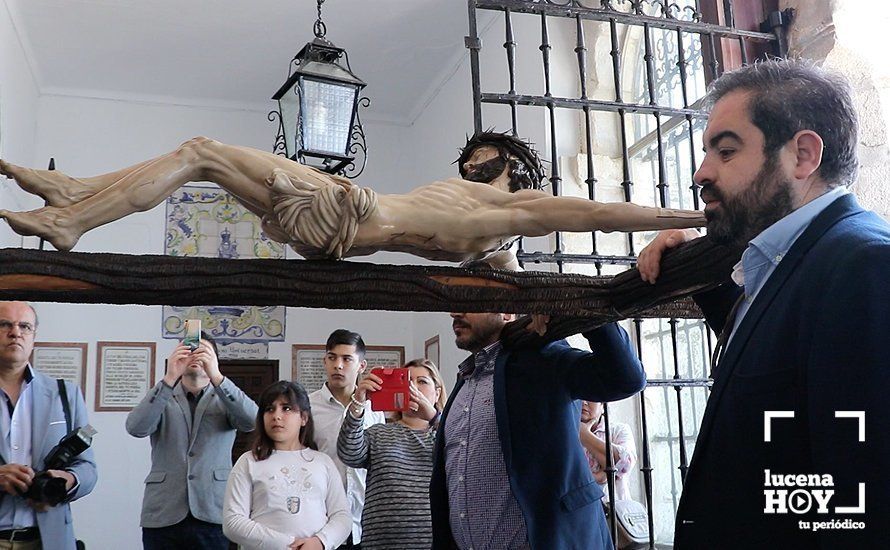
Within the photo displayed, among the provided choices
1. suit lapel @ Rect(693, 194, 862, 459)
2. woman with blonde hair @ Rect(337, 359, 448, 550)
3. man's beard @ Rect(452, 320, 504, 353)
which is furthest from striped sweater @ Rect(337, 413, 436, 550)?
suit lapel @ Rect(693, 194, 862, 459)

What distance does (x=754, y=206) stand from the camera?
4.89 feet

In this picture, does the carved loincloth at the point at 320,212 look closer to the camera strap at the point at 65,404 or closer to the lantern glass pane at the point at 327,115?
the lantern glass pane at the point at 327,115

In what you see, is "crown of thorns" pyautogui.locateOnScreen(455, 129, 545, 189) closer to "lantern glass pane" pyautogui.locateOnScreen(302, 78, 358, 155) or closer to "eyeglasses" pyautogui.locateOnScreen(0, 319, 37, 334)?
"lantern glass pane" pyautogui.locateOnScreen(302, 78, 358, 155)

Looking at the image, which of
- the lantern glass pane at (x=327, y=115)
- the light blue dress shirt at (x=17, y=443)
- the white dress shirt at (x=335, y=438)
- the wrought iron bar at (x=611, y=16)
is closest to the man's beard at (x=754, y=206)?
the wrought iron bar at (x=611, y=16)

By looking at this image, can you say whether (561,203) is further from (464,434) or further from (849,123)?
(464,434)

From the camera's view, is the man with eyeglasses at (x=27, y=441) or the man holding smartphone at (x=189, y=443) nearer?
the man with eyeglasses at (x=27, y=441)

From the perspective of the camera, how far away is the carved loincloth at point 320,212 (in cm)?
175

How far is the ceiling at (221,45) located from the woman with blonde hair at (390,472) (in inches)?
137

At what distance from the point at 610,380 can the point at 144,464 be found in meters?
5.01

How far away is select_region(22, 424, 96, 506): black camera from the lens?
293 centimetres

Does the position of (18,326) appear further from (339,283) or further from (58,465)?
(339,283)

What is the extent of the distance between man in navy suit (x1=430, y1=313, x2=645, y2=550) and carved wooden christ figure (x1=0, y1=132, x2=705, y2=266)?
45 centimetres

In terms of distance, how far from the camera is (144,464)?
20.9 ft

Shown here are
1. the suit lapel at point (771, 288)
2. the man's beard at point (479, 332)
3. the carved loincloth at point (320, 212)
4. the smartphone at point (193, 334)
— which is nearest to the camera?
the suit lapel at point (771, 288)
